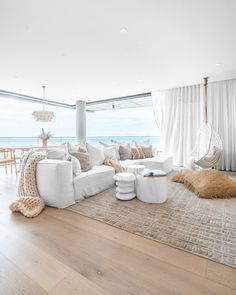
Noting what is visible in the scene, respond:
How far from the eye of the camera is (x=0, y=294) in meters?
1.15

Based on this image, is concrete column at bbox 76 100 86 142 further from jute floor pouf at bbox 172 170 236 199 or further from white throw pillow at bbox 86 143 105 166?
jute floor pouf at bbox 172 170 236 199

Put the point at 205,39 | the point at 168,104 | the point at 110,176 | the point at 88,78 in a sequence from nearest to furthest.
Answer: the point at 205,39 < the point at 110,176 < the point at 88,78 < the point at 168,104

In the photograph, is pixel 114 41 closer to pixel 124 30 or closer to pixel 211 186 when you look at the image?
pixel 124 30

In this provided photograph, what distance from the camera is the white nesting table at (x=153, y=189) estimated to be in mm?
2559

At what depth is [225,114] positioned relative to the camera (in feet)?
A: 16.0

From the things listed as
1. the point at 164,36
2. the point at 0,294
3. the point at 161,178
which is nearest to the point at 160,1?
the point at 164,36

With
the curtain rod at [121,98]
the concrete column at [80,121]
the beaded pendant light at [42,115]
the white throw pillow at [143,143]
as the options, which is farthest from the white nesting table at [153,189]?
the concrete column at [80,121]

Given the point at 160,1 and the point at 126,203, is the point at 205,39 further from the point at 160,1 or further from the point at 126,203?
the point at 126,203

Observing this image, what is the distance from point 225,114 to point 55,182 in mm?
4717

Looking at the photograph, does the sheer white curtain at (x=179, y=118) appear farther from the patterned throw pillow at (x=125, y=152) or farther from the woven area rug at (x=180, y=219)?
the woven area rug at (x=180, y=219)

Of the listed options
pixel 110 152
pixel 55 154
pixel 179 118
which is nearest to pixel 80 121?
Answer: pixel 110 152

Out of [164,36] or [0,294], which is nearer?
[0,294]

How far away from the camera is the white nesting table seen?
256cm

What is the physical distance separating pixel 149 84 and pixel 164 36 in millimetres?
2464
